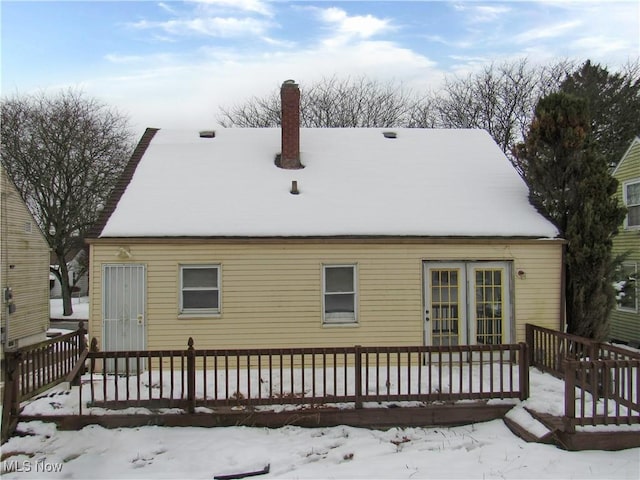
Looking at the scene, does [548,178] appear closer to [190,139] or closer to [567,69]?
[190,139]

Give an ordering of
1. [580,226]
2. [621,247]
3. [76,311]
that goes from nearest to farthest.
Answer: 1. [580,226]
2. [621,247]
3. [76,311]

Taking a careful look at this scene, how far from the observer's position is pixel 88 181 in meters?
28.4

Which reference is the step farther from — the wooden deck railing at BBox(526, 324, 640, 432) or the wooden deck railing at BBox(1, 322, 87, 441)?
the wooden deck railing at BBox(1, 322, 87, 441)

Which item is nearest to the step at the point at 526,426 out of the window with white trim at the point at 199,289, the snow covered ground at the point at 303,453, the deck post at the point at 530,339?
the snow covered ground at the point at 303,453

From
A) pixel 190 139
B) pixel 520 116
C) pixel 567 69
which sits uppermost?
pixel 567 69

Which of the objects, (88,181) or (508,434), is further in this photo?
(88,181)

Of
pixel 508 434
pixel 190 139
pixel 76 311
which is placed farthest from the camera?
pixel 76 311

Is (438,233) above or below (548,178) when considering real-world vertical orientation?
below

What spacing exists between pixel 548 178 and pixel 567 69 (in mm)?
23485

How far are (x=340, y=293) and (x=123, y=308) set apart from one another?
14.4 ft

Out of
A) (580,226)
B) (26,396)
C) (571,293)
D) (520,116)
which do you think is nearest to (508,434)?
(571,293)

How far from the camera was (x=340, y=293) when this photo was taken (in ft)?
31.9

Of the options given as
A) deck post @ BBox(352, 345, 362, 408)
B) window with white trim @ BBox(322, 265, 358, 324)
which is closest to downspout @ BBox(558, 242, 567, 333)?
window with white trim @ BBox(322, 265, 358, 324)

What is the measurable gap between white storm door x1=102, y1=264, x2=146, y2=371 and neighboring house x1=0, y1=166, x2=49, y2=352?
12.9 meters
